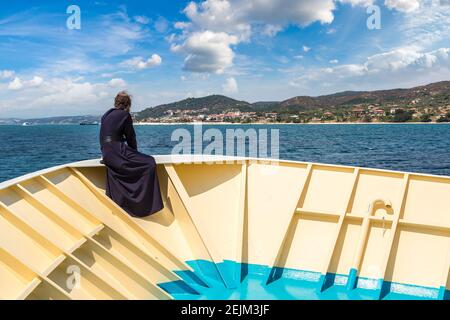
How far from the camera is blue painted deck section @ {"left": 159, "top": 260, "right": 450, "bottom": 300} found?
5.82 meters

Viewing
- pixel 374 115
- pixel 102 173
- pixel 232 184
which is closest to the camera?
pixel 102 173

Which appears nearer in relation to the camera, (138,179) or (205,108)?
(138,179)

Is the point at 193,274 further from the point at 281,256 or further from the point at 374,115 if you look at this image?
the point at 374,115

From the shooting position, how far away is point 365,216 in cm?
632

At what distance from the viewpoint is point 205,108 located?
138000 mm

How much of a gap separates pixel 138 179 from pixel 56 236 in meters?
1.76

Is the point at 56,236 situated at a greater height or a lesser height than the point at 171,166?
lesser

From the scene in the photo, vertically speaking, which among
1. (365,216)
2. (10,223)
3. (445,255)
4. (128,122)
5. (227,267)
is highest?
(128,122)

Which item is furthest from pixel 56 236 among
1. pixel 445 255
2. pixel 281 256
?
pixel 445 255

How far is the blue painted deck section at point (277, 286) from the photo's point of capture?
19.1ft

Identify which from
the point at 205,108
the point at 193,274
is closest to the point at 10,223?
the point at 193,274

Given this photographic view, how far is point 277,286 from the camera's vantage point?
20.5 ft
